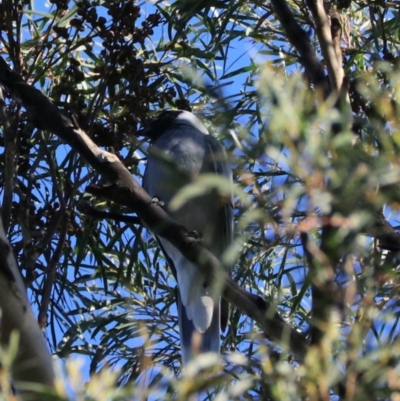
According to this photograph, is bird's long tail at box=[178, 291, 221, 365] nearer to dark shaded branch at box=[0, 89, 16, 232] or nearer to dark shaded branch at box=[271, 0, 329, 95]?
dark shaded branch at box=[0, 89, 16, 232]

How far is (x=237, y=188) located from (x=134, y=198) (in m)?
0.65

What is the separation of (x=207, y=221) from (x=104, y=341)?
47 centimetres

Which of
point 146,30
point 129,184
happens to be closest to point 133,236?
point 146,30

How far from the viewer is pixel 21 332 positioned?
108 centimetres

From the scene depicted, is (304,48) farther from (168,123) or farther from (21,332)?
(168,123)

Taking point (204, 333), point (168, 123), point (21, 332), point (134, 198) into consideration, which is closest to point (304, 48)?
point (134, 198)

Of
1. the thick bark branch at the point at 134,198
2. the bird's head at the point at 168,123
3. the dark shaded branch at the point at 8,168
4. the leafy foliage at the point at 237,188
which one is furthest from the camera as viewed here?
the bird's head at the point at 168,123

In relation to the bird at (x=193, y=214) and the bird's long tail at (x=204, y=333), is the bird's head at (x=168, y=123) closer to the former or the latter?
the bird at (x=193, y=214)

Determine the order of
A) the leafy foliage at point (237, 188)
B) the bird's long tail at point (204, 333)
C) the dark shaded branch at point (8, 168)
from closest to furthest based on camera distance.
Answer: the leafy foliage at point (237, 188) < the dark shaded branch at point (8, 168) < the bird's long tail at point (204, 333)

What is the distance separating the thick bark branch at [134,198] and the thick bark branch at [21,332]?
13.3 inches

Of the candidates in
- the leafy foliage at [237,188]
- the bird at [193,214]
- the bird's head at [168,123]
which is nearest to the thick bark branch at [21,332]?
the leafy foliage at [237,188]

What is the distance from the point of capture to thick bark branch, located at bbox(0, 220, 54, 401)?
1.01 metres

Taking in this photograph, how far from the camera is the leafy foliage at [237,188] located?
90 centimetres

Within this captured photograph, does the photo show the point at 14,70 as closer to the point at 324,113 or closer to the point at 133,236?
the point at 133,236
